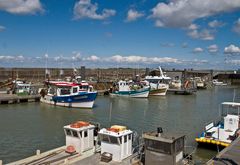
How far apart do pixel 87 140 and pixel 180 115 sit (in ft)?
76.9

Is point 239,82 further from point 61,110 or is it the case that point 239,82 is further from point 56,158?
point 56,158

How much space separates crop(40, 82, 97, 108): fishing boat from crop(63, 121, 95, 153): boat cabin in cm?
2428

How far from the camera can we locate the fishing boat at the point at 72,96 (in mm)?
39250

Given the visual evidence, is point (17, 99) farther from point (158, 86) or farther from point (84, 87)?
point (158, 86)

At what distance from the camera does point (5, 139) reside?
22016 mm

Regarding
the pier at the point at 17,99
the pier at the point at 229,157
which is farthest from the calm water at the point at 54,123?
the pier at the point at 229,157

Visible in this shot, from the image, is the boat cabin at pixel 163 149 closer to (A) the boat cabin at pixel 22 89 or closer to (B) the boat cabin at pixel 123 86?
(A) the boat cabin at pixel 22 89

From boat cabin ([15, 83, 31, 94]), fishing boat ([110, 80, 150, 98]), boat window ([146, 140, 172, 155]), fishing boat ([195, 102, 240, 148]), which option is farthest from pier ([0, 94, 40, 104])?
boat window ([146, 140, 172, 155])

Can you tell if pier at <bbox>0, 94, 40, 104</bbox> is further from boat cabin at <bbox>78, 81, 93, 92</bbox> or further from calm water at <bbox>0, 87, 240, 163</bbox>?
boat cabin at <bbox>78, 81, 93, 92</bbox>

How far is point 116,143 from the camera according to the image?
13.2m

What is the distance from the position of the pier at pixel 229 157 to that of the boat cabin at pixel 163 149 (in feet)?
7.26

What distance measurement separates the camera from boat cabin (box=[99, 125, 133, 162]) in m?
13.1

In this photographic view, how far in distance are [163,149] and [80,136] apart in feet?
16.4

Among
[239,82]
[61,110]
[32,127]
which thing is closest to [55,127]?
[32,127]
